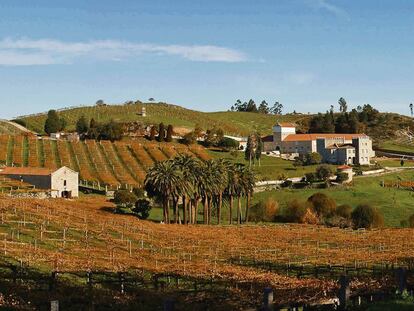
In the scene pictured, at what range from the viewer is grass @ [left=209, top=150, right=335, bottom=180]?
153 meters

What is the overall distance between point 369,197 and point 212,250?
71839mm

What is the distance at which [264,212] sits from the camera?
4139 inches

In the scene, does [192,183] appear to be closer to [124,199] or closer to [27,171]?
[124,199]

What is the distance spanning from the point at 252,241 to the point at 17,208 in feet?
89.6

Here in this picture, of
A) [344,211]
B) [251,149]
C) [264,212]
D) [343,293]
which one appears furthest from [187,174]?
[251,149]

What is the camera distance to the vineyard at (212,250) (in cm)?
3497

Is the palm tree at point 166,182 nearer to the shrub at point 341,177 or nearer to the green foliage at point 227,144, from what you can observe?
the shrub at point 341,177

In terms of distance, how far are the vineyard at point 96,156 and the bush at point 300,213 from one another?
3601cm

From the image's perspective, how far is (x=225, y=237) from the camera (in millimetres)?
70062

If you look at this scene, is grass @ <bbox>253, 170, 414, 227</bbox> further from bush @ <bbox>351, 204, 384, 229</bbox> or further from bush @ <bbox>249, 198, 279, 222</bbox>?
bush @ <bbox>249, 198, 279, 222</bbox>

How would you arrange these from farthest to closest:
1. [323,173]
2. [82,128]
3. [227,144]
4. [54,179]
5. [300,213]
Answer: [227,144] → [82,128] → [323,173] → [300,213] → [54,179]

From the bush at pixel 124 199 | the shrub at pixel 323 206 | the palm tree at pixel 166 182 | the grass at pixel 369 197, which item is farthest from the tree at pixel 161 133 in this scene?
the palm tree at pixel 166 182

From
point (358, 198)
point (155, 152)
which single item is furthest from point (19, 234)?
point (155, 152)

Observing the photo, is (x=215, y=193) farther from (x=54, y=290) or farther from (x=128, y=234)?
(x=54, y=290)
